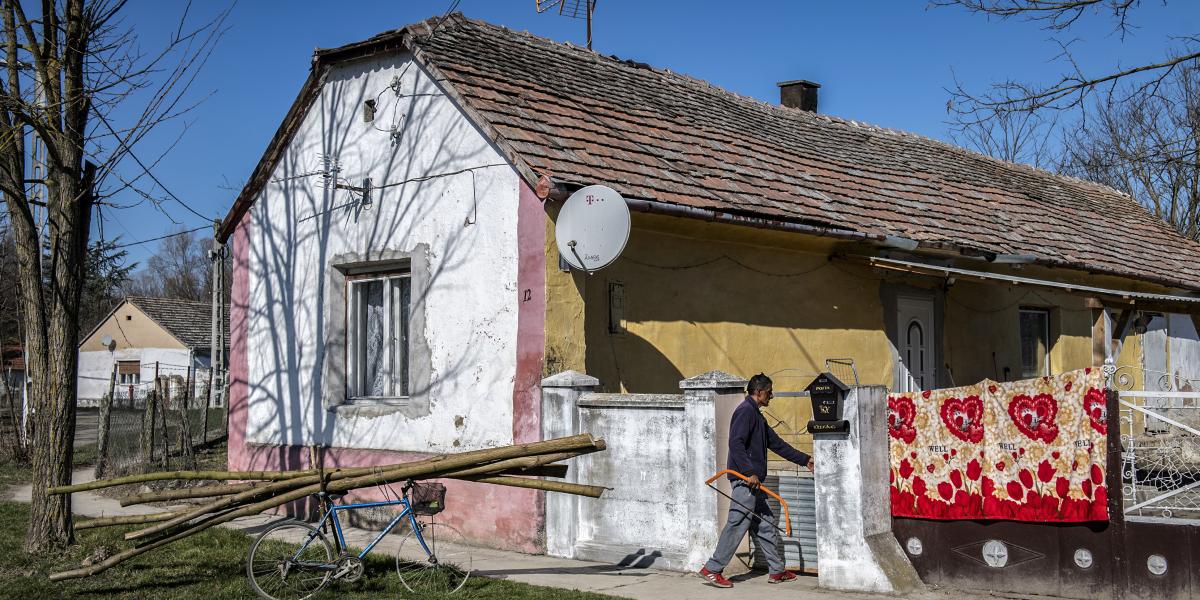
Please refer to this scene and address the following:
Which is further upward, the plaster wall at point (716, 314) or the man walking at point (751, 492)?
the plaster wall at point (716, 314)

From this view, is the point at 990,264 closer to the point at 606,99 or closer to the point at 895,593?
the point at 606,99

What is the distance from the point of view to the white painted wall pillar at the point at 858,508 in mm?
7555

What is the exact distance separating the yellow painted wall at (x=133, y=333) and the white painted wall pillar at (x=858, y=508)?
43.6 meters

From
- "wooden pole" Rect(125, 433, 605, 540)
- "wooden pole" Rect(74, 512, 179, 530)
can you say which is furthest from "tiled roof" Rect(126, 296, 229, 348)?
"wooden pole" Rect(125, 433, 605, 540)

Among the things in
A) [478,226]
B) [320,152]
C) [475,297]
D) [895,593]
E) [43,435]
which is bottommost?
[895,593]

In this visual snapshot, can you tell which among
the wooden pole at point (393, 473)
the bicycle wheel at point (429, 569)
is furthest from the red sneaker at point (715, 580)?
the bicycle wheel at point (429, 569)

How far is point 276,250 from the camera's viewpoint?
12.3 metres

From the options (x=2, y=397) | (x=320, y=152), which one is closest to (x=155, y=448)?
(x=320, y=152)

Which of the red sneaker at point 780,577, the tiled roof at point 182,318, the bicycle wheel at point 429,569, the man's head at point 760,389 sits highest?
the tiled roof at point 182,318

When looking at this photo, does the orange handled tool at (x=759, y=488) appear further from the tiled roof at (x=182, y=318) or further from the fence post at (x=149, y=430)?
the tiled roof at (x=182, y=318)

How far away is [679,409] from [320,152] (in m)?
5.67

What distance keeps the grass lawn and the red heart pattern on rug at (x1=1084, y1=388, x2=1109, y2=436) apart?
3408 mm

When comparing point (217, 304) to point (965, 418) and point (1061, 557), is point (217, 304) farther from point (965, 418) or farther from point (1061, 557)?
point (1061, 557)

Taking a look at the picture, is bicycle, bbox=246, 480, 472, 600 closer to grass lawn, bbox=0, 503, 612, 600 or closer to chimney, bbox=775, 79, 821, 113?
grass lawn, bbox=0, 503, 612, 600
